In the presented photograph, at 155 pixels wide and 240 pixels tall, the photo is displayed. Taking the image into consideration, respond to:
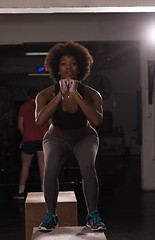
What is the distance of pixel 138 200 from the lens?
606 cm

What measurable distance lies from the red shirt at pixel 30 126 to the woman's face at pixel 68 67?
311 centimetres

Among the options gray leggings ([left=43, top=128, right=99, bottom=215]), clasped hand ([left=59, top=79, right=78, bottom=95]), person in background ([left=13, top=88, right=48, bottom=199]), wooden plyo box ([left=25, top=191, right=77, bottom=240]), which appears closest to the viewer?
clasped hand ([left=59, top=79, right=78, bottom=95])

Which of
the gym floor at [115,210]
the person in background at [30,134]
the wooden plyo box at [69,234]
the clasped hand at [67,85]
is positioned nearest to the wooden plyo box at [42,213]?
the wooden plyo box at [69,234]

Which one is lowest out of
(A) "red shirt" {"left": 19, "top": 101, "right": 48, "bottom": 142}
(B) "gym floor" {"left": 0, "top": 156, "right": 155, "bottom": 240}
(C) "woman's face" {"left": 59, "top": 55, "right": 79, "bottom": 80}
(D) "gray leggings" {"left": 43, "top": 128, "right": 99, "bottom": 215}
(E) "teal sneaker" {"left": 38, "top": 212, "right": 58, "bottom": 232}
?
(B) "gym floor" {"left": 0, "top": 156, "right": 155, "bottom": 240}

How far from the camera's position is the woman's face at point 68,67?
2.99m

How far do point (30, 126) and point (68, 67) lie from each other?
3191 mm

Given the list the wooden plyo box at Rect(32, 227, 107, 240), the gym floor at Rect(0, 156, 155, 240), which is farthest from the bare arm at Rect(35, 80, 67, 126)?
the gym floor at Rect(0, 156, 155, 240)

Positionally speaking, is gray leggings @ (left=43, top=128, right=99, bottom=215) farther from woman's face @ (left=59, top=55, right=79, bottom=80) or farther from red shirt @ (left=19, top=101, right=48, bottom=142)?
red shirt @ (left=19, top=101, right=48, bottom=142)

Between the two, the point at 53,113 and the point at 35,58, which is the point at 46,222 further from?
the point at 35,58

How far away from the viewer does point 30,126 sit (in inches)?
240

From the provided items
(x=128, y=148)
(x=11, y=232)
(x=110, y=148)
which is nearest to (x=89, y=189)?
(x=11, y=232)

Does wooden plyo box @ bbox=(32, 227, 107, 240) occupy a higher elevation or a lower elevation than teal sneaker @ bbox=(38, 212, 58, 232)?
lower

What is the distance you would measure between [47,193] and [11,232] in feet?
5.51

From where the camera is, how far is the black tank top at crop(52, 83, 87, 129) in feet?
9.86
